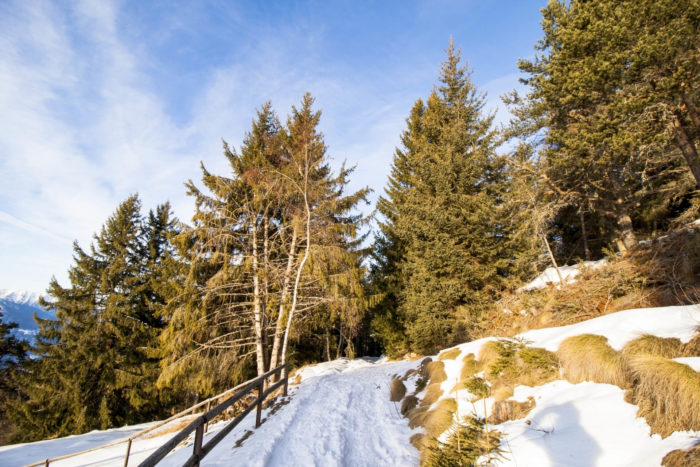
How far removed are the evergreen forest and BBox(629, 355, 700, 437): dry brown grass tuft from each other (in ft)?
21.8

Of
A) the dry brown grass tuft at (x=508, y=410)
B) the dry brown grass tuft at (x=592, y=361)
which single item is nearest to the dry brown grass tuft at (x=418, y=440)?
the dry brown grass tuft at (x=508, y=410)

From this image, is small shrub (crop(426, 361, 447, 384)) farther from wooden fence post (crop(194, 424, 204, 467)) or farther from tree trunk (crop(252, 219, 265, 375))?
tree trunk (crop(252, 219, 265, 375))

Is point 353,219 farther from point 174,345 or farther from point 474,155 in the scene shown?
point 174,345

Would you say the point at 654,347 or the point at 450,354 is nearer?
the point at 654,347

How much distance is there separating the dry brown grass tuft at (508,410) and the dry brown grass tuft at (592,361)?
72 cm

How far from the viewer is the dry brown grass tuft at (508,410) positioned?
4.01 m

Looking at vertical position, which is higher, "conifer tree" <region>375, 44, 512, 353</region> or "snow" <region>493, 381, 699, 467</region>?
"conifer tree" <region>375, 44, 512, 353</region>

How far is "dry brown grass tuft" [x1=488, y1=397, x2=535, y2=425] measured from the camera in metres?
4.01

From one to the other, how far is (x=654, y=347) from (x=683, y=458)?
183cm

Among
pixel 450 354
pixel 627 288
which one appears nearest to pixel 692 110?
pixel 627 288

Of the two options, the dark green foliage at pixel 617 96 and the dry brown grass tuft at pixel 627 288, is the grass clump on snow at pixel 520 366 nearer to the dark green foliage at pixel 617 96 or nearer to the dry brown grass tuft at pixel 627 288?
the dry brown grass tuft at pixel 627 288

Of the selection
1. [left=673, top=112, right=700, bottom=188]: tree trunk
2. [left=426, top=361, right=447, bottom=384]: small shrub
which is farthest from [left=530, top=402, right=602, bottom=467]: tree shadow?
[left=673, top=112, right=700, bottom=188]: tree trunk

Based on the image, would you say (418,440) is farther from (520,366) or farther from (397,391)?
(397,391)

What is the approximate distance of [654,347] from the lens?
3389 millimetres
